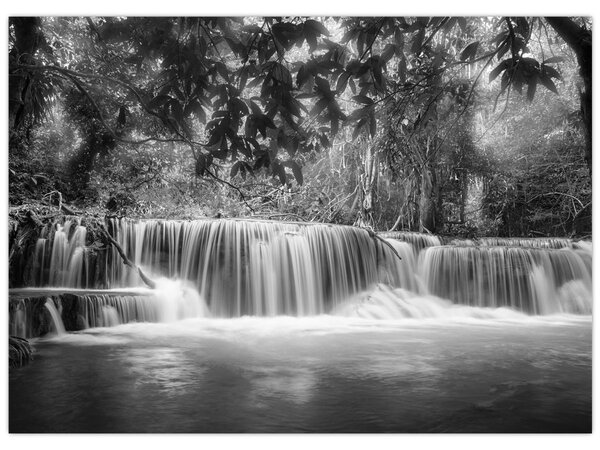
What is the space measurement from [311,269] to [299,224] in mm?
427

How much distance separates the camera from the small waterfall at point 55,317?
3316mm

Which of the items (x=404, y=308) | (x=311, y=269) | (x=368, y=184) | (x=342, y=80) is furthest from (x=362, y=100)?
(x=404, y=308)

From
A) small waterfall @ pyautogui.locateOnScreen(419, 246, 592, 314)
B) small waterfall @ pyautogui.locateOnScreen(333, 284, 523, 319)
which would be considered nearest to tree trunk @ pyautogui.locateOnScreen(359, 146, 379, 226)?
small waterfall @ pyautogui.locateOnScreen(333, 284, 523, 319)

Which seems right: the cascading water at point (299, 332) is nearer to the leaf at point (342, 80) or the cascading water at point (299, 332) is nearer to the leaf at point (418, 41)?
the leaf at point (342, 80)

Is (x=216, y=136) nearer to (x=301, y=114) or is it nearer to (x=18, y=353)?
(x=301, y=114)

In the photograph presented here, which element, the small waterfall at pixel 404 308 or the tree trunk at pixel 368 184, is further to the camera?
the small waterfall at pixel 404 308

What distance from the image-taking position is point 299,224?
485 centimetres

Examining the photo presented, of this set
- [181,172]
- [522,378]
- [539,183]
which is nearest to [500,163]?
[539,183]

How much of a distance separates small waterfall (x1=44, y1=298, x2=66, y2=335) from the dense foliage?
651 mm

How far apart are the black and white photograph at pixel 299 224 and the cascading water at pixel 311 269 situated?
22mm

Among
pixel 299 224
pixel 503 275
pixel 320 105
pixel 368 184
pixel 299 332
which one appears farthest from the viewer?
pixel 503 275

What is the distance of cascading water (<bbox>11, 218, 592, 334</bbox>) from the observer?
14.1 ft

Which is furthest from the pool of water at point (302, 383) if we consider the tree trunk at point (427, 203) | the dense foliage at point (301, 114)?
the tree trunk at point (427, 203)
